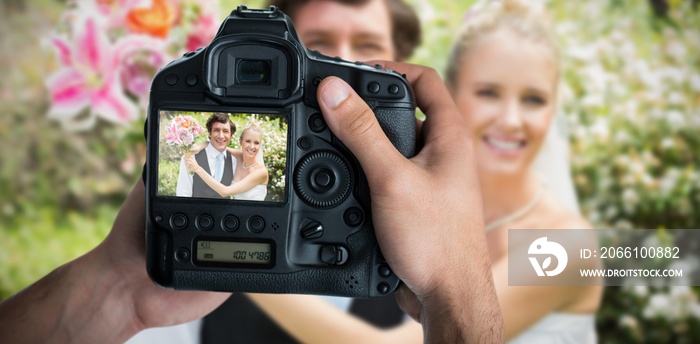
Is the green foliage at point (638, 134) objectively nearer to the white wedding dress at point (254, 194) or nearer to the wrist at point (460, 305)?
the wrist at point (460, 305)

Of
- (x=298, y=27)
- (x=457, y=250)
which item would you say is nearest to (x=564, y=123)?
(x=298, y=27)

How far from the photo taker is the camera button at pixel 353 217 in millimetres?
691

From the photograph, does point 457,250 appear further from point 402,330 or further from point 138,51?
point 138,51

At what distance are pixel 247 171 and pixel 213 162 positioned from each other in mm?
35

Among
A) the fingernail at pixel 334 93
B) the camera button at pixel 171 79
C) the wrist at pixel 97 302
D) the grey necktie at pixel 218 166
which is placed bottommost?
the wrist at pixel 97 302

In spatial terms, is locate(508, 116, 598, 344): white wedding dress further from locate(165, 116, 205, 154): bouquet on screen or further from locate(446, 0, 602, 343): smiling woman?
locate(165, 116, 205, 154): bouquet on screen

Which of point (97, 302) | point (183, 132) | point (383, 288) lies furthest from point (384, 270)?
point (97, 302)

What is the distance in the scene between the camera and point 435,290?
2.21 feet

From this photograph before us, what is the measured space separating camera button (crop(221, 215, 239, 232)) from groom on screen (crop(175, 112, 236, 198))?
0.08 feet

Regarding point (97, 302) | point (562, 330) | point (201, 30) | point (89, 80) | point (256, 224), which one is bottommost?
point (562, 330)

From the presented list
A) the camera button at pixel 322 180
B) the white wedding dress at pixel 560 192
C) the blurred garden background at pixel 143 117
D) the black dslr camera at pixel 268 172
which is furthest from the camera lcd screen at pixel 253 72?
the white wedding dress at pixel 560 192

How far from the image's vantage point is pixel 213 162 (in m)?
0.67

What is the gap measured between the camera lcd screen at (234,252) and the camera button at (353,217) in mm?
81

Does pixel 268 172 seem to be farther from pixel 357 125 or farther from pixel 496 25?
pixel 496 25
